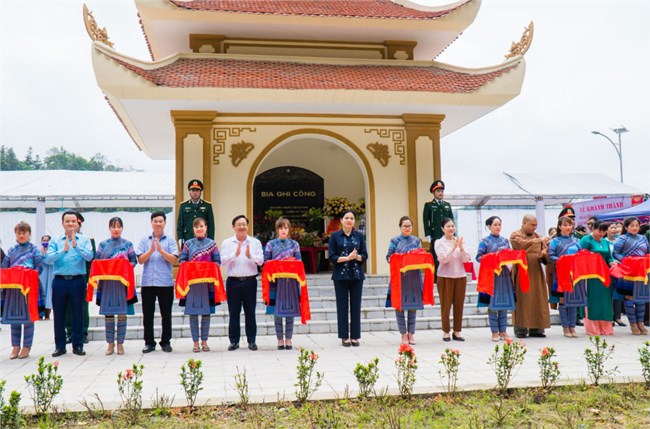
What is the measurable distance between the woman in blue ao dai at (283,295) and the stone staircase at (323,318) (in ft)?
3.88

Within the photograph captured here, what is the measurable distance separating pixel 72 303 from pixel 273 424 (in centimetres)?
369

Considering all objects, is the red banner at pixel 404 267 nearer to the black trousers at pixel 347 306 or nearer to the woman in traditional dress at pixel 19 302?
the black trousers at pixel 347 306

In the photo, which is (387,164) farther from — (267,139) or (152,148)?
(152,148)

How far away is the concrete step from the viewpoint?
7.50 meters

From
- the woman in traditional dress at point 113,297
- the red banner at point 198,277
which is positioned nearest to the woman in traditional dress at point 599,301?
the red banner at point 198,277

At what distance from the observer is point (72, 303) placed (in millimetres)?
6246

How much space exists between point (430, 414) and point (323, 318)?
4.62m

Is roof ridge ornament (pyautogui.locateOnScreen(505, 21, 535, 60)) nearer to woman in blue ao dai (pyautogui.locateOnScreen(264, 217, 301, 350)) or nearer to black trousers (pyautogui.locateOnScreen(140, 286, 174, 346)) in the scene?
woman in blue ao dai (pyautogui.locateOnScreen(264, 217, 301, 350))

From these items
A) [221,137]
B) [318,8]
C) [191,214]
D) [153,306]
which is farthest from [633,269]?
[318,8]

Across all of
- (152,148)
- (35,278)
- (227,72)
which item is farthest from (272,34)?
(35,278)

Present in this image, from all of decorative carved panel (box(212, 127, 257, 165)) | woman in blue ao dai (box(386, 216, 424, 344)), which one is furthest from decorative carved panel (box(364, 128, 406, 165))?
woman in blue ao dai (box(386, 216, 424, 344))

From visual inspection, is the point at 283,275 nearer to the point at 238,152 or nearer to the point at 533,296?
the point at 533,296

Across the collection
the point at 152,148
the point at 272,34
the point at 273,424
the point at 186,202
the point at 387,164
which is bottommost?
the point at 273,424

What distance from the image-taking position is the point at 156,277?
21.0 ft
